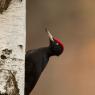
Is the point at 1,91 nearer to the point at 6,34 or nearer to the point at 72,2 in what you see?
the point at 6,34

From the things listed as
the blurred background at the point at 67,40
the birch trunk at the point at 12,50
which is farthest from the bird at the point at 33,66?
the blurred background at the point at 67,40

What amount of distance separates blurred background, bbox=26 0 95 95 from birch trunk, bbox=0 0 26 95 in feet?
7.03

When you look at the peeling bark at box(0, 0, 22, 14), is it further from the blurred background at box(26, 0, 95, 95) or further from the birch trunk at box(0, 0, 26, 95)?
the blurred background at box(26, 0, 95, 95)

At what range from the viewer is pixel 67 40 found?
12.4 feet

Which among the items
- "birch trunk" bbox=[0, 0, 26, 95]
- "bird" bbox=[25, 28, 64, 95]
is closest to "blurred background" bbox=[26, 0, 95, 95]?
"bird" bbox=[25, 28, 64, 95]

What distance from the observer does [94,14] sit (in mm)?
3850

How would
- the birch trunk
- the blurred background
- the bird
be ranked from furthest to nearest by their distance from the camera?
Answer: the blurred background
the bird
the birch trunk

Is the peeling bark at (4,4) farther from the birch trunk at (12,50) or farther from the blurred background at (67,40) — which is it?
the blurred background at (67,40)

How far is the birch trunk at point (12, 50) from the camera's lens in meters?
1.47

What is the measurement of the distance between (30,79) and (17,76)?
632mm

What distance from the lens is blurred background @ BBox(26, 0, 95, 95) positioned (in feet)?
12.1

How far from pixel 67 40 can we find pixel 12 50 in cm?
229

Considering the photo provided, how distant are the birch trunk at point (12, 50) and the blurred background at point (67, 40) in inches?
84.4

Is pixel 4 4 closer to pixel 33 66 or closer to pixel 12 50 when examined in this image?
pixel 12 50
